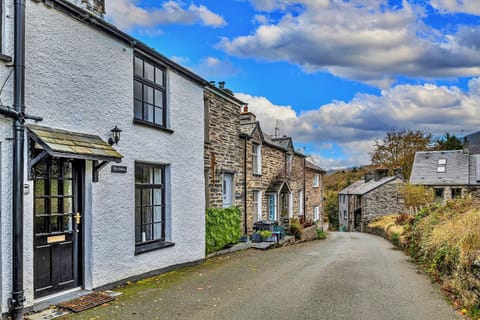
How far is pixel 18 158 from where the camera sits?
606 cm

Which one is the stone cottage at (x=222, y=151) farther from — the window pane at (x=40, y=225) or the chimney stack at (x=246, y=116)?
the window pane at (x=40, y=225)

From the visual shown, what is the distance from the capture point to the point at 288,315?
656 cm

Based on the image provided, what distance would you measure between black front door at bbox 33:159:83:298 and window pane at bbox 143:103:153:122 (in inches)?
101

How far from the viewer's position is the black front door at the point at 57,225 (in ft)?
21.9

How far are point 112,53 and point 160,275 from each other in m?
5.34

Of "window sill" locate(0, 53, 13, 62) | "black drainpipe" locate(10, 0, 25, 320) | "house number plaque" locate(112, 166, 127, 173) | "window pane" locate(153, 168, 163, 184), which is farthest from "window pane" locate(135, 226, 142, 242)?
"window sill" locate(0, 53, 13, 62)

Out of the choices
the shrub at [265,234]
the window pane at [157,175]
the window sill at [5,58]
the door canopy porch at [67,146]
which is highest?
the window sill at [5,58]

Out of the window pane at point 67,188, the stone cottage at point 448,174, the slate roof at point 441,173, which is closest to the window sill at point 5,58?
the window pane at point 67,188

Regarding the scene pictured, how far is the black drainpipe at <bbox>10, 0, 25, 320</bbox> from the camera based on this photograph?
5926 millimetres

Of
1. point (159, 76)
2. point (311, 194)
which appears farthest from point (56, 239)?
point (311, 194)

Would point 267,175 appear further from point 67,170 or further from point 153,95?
point 67,170

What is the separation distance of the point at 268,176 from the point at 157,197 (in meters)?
11.6

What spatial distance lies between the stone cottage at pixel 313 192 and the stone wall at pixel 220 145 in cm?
1356

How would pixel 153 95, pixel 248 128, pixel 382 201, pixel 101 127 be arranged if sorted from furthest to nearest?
pixel 382 201 < pixel 248 128 < pixel 153 95 < pixel 101 127
